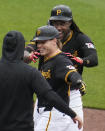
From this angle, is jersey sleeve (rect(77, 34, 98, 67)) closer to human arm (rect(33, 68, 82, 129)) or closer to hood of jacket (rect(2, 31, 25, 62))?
human arm (rect(33, 68, 82, 129))

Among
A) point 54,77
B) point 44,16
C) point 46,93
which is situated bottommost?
point 44,16

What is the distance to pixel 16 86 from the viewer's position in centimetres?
425

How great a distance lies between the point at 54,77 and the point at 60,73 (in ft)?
0.39

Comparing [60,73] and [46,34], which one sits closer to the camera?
[60,73]

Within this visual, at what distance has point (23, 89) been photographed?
4270mm

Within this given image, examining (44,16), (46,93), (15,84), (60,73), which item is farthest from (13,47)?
(44,16)

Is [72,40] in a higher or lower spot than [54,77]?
higher

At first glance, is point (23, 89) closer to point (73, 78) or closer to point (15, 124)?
point (15, 124)

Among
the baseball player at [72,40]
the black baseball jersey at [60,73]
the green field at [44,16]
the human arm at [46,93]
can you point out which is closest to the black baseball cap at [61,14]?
the baseball player at [72,40]

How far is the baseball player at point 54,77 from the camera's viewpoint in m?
5.00

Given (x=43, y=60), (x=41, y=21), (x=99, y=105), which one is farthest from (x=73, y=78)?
(x=41, y=21)

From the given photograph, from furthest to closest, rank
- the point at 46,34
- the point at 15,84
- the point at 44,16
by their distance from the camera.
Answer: the point at 44,16 < the point at 46,34 < the point at 15,84

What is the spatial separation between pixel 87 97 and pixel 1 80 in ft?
16.0

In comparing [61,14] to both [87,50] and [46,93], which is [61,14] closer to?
[87,50]
